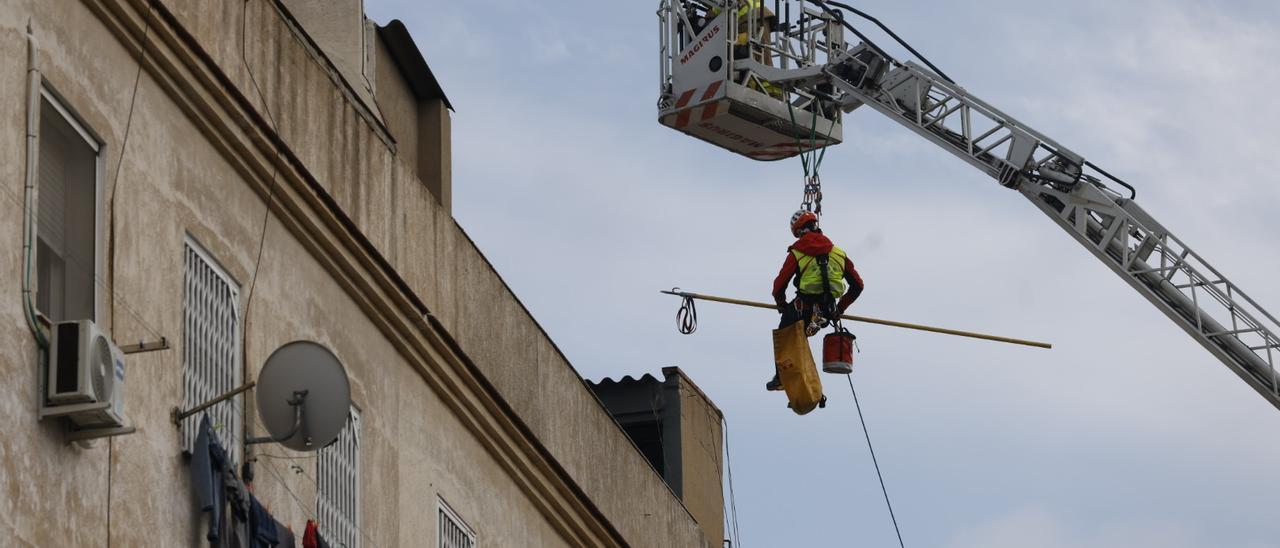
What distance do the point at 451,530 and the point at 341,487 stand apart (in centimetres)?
230

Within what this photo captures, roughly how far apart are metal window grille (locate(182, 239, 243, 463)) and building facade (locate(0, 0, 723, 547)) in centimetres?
2

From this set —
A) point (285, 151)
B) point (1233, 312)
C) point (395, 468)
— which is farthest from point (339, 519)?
point (1233, 312)

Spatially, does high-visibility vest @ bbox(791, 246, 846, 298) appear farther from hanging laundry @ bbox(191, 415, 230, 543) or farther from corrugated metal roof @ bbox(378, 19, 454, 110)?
hanging laundry @ bbox(191, 415, 230, 543)

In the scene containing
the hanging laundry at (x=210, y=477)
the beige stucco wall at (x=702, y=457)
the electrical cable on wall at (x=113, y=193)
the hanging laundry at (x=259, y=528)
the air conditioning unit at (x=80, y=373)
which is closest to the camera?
the air conditioning unit at (x=80, y=373)

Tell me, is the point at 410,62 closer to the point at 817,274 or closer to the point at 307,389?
the point at 817,274

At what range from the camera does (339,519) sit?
1524cm

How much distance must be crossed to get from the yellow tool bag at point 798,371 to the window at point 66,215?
29.9 ft

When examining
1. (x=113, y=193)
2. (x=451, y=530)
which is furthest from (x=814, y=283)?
(x=113, y=193)

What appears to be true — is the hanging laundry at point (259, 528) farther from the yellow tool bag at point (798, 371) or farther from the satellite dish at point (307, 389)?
the yellow tool bag at point (798, 371)

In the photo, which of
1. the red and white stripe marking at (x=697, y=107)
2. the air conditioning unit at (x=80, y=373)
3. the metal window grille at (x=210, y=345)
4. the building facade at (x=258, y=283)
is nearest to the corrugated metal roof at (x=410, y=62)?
the building facade at (x=258, y=283)

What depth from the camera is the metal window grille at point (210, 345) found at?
13.2m

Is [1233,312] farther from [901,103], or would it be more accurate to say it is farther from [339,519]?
[339,519]

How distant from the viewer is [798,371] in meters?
20.3

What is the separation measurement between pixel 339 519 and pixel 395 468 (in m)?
1.13
